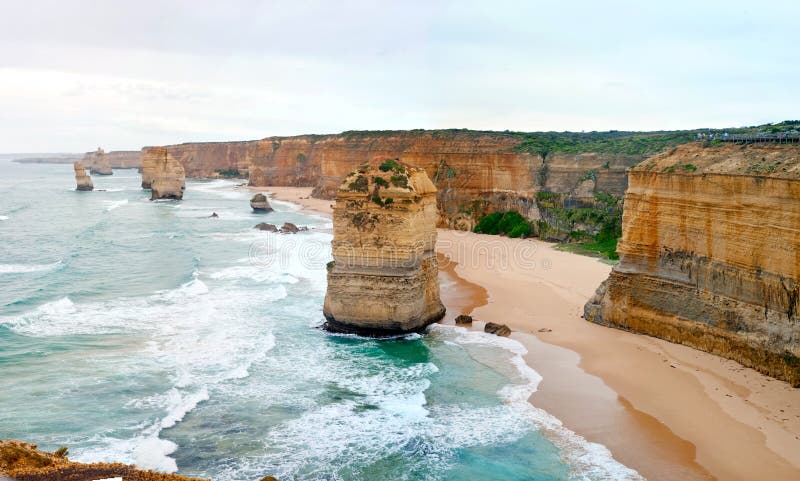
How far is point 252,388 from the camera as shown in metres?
17.8

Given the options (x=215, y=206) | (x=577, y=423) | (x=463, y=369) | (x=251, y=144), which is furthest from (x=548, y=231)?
(x=251, y=144)

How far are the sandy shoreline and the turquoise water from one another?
0.88m

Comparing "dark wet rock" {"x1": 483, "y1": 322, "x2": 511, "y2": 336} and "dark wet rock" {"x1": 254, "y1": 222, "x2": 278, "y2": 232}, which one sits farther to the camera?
"dark wet rock" {"x1": 254, "y1": 222, "x2": 278, "y2": 232}

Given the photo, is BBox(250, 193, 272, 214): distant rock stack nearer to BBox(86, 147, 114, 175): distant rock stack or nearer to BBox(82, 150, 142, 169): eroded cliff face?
BBox(86, 147, 114, 175): distant rock stack

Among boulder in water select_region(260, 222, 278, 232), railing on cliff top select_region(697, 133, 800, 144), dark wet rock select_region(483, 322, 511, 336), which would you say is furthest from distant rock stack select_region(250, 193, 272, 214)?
railing on cliff top select_region(697, 133, 800, 144)

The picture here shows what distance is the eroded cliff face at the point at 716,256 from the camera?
54.5 ft

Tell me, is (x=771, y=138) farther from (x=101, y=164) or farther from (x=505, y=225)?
(x=101, y=164)

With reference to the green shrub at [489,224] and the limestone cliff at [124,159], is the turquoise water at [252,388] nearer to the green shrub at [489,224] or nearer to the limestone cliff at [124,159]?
the green shrub at [489,224]

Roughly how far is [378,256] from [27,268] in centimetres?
2285

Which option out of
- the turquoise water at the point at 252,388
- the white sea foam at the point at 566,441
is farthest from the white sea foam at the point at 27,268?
the white sea foam at the point at 566,441

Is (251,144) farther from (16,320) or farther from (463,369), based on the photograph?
(463,369)

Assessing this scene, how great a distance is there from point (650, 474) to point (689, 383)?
5.19 m

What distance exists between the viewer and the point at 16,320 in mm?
23609

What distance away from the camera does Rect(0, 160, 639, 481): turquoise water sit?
13.8m
